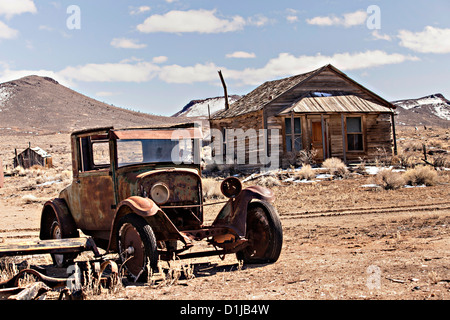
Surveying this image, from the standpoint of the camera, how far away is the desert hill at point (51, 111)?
9112 cm

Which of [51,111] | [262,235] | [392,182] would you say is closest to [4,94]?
[51,111]

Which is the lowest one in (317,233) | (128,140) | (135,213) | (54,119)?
(317,233)

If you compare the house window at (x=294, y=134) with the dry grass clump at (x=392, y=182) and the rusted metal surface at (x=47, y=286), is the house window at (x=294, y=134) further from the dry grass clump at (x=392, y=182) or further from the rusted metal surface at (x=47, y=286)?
the rusted metal surface at (x=47, y=286)

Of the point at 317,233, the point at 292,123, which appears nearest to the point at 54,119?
the point at 292,123

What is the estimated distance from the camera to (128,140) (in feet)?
23.6

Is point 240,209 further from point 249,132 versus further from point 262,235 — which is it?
point 249,132

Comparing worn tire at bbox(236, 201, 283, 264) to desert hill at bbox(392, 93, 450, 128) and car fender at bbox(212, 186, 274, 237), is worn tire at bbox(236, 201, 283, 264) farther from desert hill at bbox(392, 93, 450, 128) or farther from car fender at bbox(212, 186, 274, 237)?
desert hill at bbox(392, 93, 450, 128)

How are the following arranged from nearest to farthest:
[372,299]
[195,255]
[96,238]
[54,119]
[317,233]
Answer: [372,299] < [195,255] < [96,238] < [317,233] < [54,119]

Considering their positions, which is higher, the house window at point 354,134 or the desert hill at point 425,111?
the desert hill at point 425,111

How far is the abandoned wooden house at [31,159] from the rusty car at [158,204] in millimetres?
32404

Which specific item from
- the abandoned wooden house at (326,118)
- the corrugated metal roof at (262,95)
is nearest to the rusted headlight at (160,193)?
the abandoned wooden house at (326,118)

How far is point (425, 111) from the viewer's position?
12888 centimetres

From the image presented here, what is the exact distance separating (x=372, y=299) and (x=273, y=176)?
53.2 feet
